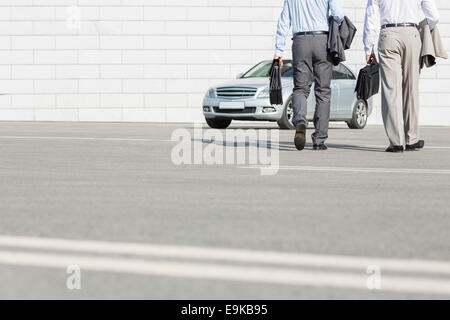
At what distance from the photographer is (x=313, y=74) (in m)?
13.2

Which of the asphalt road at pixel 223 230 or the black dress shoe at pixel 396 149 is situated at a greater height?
the black dress shoe at pixel 396 149

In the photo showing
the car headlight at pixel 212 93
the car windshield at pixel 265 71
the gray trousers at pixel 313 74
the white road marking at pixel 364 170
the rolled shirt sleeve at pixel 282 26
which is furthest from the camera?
the car windshield at pixel 265 71

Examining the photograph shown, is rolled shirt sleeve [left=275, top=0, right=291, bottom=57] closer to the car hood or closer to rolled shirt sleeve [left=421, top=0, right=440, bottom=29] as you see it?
rolled shirt sleeve [left=421, top=0, right=440, bottom=29]

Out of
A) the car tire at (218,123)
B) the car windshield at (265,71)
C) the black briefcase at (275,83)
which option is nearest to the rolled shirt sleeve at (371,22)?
the black briefcase at (275,83)

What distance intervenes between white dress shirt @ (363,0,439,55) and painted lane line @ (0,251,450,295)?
26.8ft

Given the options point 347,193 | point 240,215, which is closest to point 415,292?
point 240,215

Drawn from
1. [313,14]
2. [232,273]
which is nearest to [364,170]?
[313,14]

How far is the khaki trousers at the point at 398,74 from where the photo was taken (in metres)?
12.3

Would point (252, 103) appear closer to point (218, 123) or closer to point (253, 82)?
point (253, 82)

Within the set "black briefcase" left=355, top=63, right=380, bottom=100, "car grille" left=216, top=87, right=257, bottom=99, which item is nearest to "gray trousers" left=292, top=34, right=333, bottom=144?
"black briefcase" left=355, top=63, right=380, bottom=100

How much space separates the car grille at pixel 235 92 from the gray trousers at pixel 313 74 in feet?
24.9

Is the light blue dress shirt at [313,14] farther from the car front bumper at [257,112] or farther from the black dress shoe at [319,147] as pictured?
the car front bumper at [257,112]

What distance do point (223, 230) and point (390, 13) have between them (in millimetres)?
7367

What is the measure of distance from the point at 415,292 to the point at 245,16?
25.8 m
